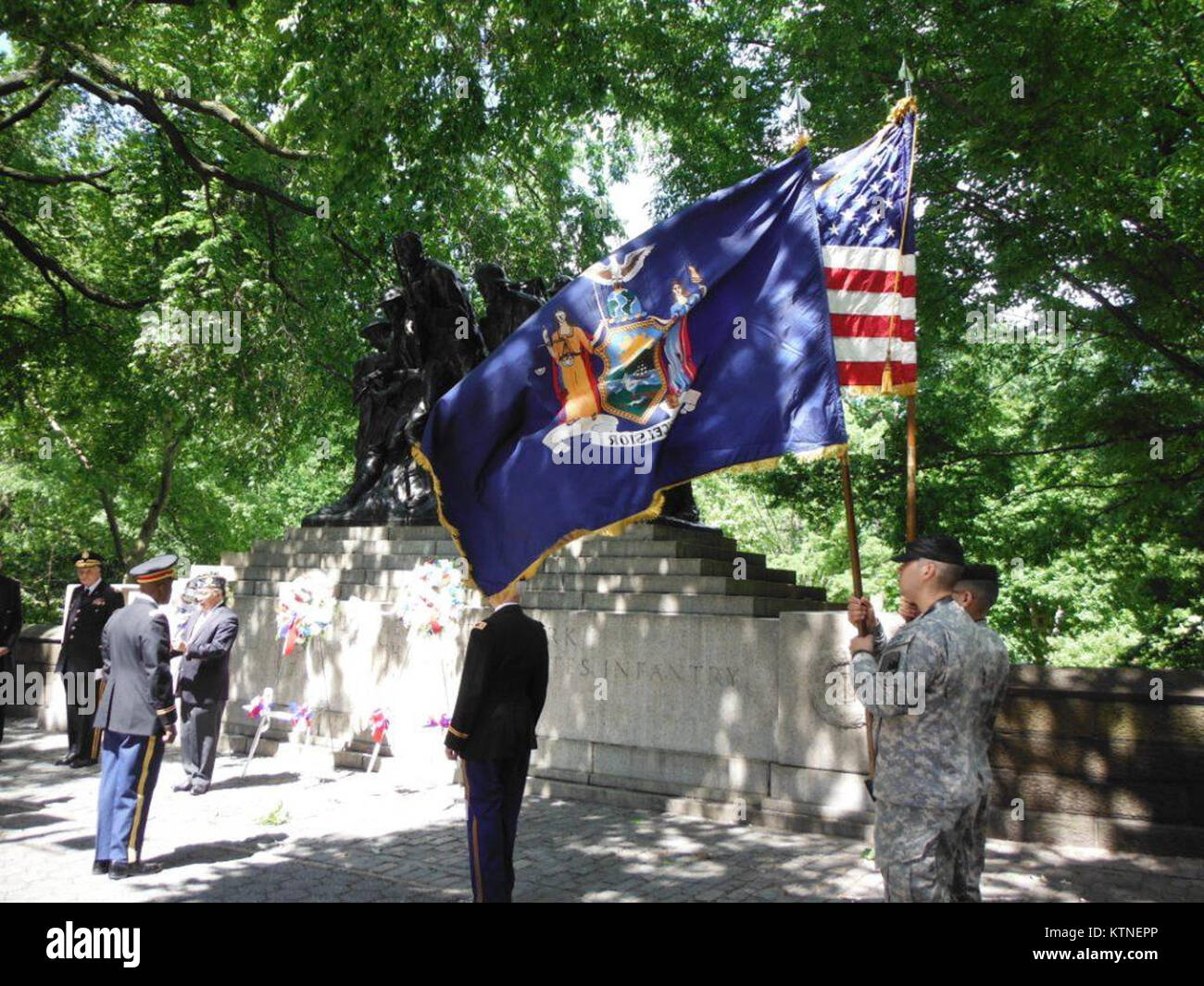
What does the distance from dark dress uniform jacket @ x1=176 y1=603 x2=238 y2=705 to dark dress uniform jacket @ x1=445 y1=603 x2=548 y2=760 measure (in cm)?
488

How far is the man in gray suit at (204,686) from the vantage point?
9641mm

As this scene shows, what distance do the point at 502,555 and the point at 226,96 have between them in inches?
698

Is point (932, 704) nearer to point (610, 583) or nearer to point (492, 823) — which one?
point (492, 823)

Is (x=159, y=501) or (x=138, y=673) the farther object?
(x=159, y=501)

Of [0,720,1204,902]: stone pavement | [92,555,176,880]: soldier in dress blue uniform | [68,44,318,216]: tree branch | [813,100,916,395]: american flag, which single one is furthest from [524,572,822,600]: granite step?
[68,44,318,216]: tree branch

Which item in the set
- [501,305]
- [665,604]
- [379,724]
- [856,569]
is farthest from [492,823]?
[501,305]

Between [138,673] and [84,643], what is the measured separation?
5.21 meters

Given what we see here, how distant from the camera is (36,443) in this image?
91.9 ft

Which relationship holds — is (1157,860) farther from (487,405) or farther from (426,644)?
(426,644)

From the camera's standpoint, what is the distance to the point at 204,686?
9867 mm

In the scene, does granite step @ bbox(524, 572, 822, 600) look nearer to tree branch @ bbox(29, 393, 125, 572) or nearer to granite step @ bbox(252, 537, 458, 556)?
granite step @ bbox(252, 537, 458, 556)

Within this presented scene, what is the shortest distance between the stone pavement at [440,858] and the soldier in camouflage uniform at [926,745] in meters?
2.60

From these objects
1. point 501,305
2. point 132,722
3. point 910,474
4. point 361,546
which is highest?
point 501,305
